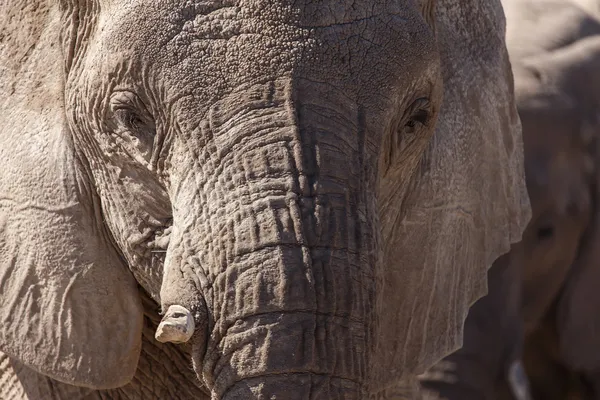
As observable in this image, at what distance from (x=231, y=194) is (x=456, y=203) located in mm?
608

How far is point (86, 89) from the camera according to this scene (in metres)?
2.08

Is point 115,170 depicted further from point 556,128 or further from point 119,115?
point 556,128

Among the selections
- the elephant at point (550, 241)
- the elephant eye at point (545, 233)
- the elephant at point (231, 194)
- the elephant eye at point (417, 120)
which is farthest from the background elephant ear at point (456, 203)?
the elephant eye at point (545, 233)

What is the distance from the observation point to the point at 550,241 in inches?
205

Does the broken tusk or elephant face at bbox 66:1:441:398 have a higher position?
elephant face at bbox 66:1:441:398

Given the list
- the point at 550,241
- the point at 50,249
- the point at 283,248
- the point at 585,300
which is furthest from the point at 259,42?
the point at 585,300

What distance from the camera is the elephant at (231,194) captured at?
6.09ft

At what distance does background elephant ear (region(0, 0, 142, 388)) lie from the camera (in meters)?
2.15

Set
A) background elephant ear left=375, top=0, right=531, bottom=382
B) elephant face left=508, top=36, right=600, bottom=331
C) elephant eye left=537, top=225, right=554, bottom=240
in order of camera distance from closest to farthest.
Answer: background elephant ear left=375, top=0, right=531, bottom=382
elephant face left=508, top=36, right=600, bottom=331
elephant eye left=537, top=225, right=554, bottom=240

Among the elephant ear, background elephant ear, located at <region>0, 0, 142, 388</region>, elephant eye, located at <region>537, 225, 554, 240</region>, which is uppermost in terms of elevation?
elephant eye, located at <region>537, 225, 554, 240</region>

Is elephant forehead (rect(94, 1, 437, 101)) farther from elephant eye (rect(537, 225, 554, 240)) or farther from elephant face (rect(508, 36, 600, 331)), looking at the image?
elephant eye (rect(537, 225, 554, 240))

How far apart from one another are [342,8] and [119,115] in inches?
13.1

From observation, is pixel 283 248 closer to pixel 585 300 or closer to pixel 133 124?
pixel 133 124

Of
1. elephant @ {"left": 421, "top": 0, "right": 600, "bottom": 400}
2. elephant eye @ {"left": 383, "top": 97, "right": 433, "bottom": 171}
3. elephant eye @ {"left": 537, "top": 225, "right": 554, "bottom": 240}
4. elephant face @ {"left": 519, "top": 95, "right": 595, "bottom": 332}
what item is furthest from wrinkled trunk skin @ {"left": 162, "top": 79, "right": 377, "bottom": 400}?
elephant eye @ {"left": 537, "top": 225, "right": 554, "bottom": 240}
